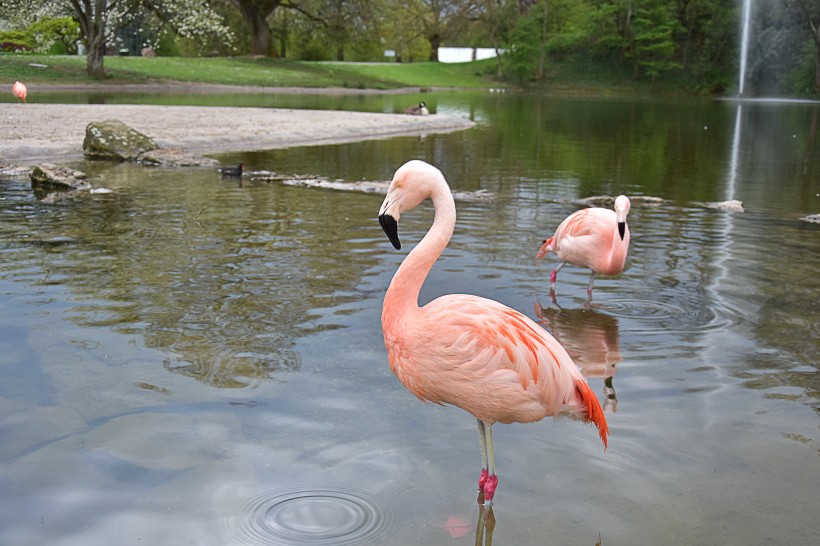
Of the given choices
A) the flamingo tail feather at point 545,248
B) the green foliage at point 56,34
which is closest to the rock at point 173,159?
the flamingo tail feather at point 545,248

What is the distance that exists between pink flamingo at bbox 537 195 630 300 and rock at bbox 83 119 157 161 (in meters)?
10.4

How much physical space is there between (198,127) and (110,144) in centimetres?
477

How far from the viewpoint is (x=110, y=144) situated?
51.2 feet

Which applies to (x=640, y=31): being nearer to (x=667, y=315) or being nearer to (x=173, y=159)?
(x=173, y=159)

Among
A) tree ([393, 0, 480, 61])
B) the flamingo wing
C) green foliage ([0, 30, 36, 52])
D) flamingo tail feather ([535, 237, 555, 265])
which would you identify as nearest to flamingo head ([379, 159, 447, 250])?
the flamingo wing

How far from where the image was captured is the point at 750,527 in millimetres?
3967

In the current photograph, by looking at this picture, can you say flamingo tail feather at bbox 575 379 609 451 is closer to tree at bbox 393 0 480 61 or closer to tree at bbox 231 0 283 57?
tree at bbox 231 0 283 57

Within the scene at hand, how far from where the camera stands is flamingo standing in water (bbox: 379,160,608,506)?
12.9 ft

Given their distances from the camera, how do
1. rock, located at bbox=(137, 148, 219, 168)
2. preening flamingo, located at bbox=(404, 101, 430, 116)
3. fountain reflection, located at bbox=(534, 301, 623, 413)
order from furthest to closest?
preening flamingo, located at bbox=(404, 101, 430, 116), rock, located at bbox=(137, 148, 219, 168), fountain reflection, located at bbox=(534, 301, 623, 413)

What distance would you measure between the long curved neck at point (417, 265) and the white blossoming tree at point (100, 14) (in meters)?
36.8

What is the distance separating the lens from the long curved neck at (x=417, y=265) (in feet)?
13.3

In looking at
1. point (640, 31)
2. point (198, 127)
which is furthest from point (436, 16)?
point (198, 127)

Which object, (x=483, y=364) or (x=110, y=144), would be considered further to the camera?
(x=110, y=144)

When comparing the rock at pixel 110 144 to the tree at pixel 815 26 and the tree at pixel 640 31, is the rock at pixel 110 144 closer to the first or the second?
the tree at pixel 640 31
